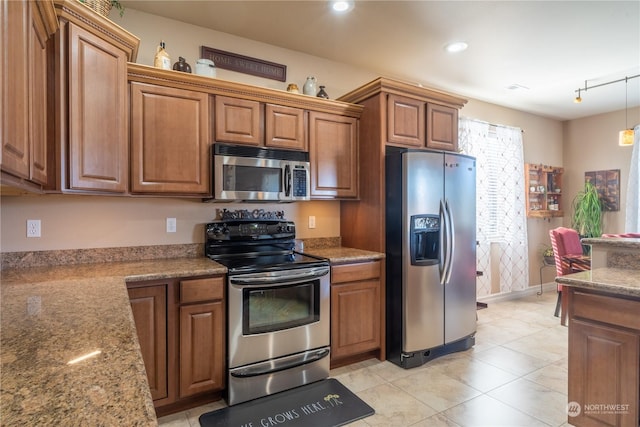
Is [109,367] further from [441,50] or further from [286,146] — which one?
[441,50]

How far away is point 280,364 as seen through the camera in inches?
93.4

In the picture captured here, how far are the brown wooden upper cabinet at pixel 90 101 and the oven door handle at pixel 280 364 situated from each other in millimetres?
1437

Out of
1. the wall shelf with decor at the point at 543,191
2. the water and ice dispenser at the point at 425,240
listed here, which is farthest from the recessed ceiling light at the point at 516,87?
the water and ice dispenser at the point at 425,240

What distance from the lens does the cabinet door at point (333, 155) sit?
297cm

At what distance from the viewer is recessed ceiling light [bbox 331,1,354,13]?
8.04 ft

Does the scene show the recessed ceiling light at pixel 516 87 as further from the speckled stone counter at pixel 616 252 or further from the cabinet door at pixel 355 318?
the cabinet door at pixel 355 318

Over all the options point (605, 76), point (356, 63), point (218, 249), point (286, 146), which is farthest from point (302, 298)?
point (605, 76)

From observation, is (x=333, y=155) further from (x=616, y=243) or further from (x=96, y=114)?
(x=616, y=243)

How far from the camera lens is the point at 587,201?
5.17 meters

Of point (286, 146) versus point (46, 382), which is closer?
point (46, 382)

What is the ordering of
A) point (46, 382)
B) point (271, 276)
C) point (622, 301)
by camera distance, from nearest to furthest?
point (46, 382) < point (622, 301) < point (271, 276)

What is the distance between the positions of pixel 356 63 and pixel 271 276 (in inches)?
95.5

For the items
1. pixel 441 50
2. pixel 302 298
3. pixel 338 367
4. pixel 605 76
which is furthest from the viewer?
pixel 605 76

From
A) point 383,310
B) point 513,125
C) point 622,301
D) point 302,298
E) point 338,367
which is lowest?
point 338,367
